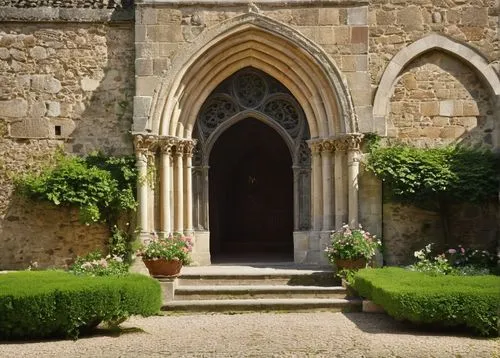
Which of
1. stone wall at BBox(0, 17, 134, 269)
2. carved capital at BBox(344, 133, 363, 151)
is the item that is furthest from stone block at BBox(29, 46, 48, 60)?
carved capital at BBox(344, 133, 363, 151)

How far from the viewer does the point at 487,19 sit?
42.4 feet

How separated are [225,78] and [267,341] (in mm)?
6500

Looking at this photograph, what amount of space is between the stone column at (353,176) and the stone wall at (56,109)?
4193 mm

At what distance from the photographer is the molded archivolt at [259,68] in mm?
12492

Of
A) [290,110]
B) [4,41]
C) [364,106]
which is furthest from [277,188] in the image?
[4,41]

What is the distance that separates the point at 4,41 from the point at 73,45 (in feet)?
4.30

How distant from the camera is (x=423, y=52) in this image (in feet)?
42.1

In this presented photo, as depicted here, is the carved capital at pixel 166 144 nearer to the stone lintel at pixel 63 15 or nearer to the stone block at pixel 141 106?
the stone block at pixel 141 106

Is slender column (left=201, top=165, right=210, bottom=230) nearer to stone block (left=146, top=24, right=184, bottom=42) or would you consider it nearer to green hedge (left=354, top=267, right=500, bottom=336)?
stone block (left=146, top=24, right=184, bottom=42)

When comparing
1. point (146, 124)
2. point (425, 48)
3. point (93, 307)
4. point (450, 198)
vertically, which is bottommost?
point (93, 307)

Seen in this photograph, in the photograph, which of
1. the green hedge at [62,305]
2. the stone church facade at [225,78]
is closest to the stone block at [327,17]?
the stone church facade at [225,78]

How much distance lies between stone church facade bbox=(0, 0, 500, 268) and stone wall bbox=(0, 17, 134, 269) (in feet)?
0.07

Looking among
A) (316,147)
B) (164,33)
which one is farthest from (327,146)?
(164,33)

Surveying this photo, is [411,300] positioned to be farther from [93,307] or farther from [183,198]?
[183,198]
